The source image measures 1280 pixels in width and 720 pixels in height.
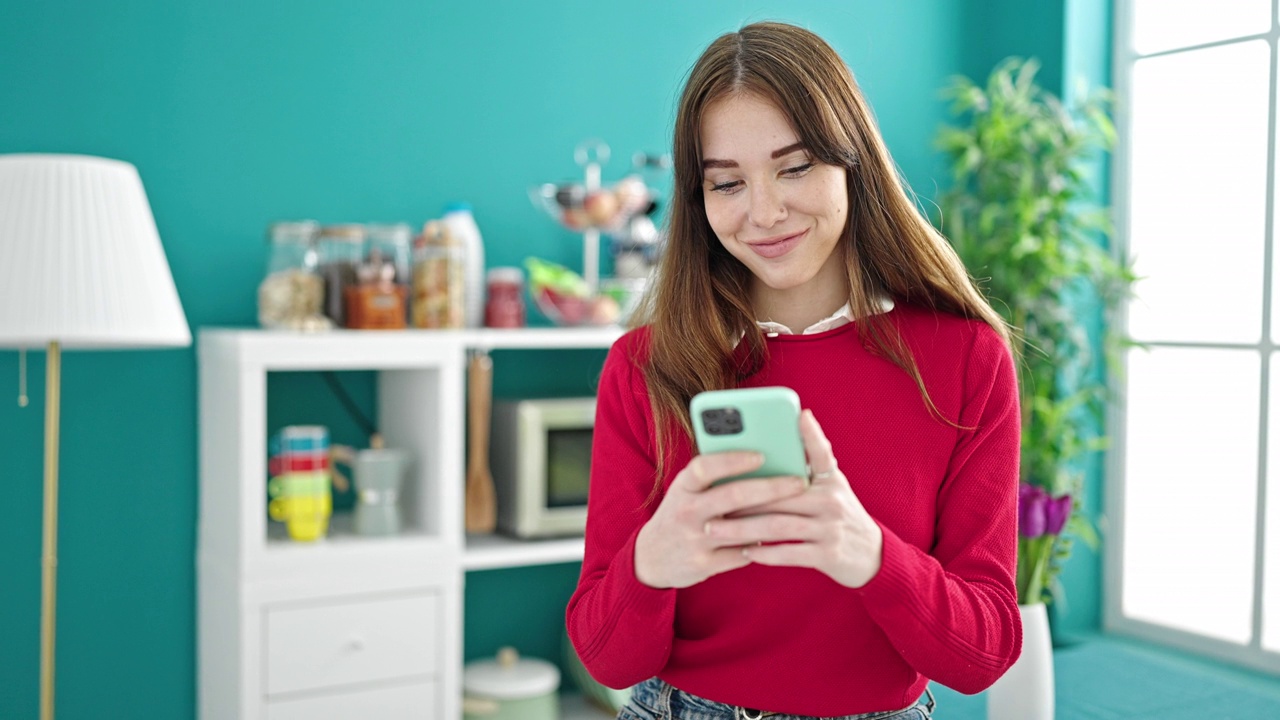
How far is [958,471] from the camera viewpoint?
1207 mm

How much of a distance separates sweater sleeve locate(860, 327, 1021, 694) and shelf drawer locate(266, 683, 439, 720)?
1528 millimetres

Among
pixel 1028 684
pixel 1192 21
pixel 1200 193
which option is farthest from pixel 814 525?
pixel 1192 21

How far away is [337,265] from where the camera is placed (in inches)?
96.0

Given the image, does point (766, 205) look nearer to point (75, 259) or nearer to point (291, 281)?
point (75, 259)

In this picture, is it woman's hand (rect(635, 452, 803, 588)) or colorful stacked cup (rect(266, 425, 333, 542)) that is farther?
colorful stacked cup (rect(266, 425, 333, 542))

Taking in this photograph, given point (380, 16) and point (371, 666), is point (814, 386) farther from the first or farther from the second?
point (380, 16)

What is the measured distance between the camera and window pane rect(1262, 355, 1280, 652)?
3059mm

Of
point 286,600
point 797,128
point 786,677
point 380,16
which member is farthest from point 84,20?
point 786,677

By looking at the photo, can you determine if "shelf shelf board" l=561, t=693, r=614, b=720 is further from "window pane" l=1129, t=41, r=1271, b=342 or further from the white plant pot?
"window pane" l=1129, t=41, r=1271, b=342

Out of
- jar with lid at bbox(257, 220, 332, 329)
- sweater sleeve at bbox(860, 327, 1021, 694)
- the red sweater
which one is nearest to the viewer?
sweater sleeve at bbox(860, 327, 1021, 694)

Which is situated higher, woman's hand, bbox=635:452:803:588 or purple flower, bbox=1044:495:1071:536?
woman's hand, bbox=635:452:803:588

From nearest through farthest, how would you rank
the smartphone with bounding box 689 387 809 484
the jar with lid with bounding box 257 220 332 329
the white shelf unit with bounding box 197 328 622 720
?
the smartphone with bounding box 689 387 809 484 < the white shelf unit with bounding box 197 328 622 720 < the jar with lid with bounding box 257 220 332 329

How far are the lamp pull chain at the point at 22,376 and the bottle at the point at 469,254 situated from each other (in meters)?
0.93

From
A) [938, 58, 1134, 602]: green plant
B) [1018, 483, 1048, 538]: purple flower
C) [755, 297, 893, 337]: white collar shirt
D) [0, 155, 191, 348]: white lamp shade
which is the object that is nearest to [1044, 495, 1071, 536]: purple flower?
[1018, 483, 1048, 538]: purple flower
